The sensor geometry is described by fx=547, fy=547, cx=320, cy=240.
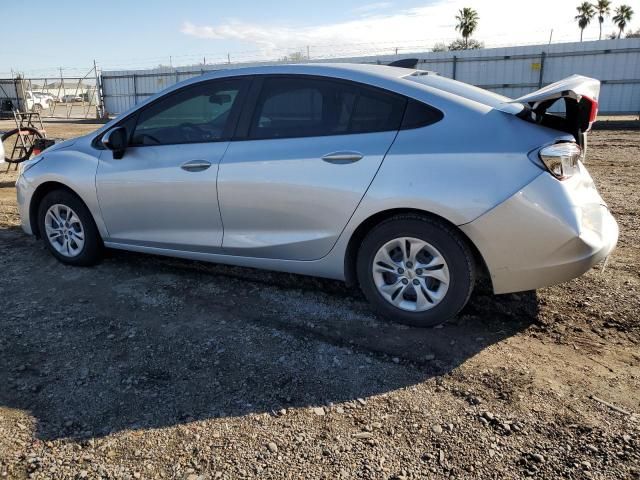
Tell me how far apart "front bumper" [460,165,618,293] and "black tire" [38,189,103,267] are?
128 inches

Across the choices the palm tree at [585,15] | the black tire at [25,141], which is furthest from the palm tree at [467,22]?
the black tire at [25,141]

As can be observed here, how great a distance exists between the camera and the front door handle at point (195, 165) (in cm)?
407

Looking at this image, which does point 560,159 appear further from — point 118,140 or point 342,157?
point 118,140

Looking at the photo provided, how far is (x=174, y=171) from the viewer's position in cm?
420

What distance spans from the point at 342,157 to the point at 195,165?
1208mm

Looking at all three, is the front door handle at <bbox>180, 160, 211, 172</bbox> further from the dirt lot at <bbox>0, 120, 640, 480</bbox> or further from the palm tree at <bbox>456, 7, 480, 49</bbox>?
the palm tree at <bbox>456, 7, 480, 49</bbox>

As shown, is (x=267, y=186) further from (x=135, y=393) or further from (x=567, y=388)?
(x=567, y=388)

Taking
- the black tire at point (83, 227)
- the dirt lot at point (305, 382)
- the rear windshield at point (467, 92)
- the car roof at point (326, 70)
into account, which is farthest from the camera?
the black tire at point (83, 227)

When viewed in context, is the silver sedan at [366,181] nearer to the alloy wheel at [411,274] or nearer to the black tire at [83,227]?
the alloy wheel at [411,274]

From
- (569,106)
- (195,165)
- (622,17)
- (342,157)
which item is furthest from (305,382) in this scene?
(622,17)

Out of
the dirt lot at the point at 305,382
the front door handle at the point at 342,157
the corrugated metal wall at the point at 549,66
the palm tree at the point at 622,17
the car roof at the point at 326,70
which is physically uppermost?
the palm tree at the point at 622,17

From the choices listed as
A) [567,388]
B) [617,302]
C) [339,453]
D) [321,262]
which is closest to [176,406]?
[339,453]

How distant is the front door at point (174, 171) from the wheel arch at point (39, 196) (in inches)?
18.3

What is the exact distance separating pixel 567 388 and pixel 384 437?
3.58 feet
